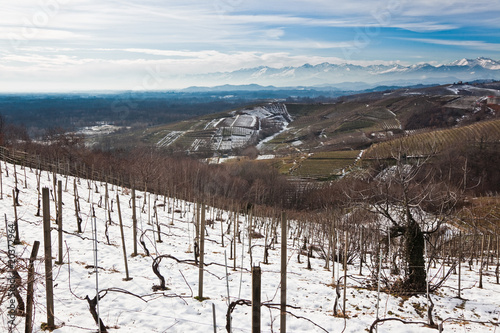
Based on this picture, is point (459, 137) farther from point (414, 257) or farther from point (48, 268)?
point (48, 268)

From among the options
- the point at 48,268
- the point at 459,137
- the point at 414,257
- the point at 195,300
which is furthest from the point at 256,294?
the point at 459,137

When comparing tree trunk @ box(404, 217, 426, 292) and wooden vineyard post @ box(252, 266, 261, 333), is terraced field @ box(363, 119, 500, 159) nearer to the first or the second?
tree trunk @ box(404, 217, 426, 292)

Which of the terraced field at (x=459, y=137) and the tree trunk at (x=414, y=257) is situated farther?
the terraced field at (x=459, y=137)

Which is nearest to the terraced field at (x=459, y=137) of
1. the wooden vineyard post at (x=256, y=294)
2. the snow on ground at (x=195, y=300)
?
the snow on ground at (x=195, y=300)

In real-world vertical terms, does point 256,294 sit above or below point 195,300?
above

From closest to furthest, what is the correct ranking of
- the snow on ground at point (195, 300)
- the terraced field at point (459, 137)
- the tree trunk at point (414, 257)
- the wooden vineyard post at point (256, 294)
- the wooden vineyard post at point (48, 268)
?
1. the wooden vineyard post at point (256, 294)
2. the wooden vineyard post at point (48, 268)
3. the snow on ground at point (195, 300)
4. the tree trunk at point (414, 257)
5. the terraced field at point (459, 137)

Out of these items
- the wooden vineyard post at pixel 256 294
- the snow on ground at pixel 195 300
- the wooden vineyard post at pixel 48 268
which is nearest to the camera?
the wooden vineyard post at pixel 256 294

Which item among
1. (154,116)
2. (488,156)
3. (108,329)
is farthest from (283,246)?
(154,116)

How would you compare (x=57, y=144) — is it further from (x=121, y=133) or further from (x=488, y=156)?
(x=121, y=133)

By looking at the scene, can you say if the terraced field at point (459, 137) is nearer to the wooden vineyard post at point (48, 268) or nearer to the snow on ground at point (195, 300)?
the snow on ground at point (195, 300)

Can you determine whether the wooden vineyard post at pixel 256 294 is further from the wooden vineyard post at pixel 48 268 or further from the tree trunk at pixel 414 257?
the tree trunk at pixel 414 257

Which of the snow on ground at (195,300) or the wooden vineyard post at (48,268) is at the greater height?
the wooden vineyard post at (48,268)

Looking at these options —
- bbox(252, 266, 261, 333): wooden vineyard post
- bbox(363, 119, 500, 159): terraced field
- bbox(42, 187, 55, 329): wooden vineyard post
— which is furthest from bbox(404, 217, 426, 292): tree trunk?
bbox(363, 119, 500, 159): terraced field

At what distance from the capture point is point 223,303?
8.32 meters
